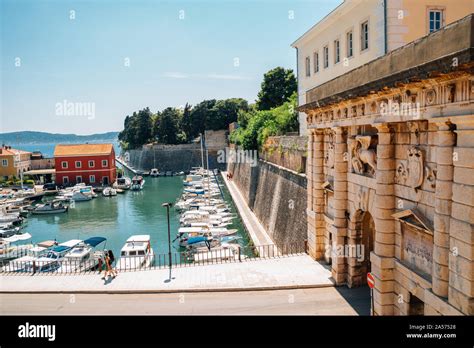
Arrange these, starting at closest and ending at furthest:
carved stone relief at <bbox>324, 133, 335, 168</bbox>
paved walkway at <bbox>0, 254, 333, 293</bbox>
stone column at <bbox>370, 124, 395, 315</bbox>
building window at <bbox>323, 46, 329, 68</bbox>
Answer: stone column at <bbox>370, 124, 395, 315</bbox> → paved walkway at <bbox>0, 254, 333, 293</bbox> → carved stone relief at <bbox>324, 133, 335, 168</bbox> → building window at <bbox>323, 46, 329, 68</bbox>

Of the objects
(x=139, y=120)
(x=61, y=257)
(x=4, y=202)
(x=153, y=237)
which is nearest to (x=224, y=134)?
(x=139, y=120)

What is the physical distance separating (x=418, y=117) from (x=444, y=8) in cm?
941

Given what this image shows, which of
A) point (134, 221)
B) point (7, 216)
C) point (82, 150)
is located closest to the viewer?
point (134, 221)

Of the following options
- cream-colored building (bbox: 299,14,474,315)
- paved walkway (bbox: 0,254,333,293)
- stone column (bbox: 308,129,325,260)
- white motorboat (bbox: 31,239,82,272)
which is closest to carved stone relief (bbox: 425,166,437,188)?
cream-colored building (bbox: 299,14,474,315)

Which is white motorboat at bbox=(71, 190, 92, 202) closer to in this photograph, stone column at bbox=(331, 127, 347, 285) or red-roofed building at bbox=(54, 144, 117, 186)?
red-roofed building at bbox=(54, 144, 117, 186)

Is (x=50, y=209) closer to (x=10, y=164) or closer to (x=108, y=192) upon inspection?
(x=108, y=192)

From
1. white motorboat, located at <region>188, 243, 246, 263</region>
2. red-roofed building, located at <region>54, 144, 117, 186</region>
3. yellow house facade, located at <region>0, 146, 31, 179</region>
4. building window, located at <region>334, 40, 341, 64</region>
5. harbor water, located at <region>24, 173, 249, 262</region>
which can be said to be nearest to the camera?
building window, located at <region>334, 40, 341, 64</region>

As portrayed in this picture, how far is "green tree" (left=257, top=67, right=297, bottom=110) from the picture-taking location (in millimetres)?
60969

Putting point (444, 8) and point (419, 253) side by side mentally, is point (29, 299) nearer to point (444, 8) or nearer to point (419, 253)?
point (419, 253)

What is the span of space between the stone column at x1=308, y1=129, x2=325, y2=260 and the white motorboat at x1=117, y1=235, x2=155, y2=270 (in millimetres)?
10716

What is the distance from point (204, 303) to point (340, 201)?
5.01 metres

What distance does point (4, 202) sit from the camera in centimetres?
4597

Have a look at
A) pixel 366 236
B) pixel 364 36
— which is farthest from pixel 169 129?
pixel 366 236

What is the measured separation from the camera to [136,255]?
2309 cm
